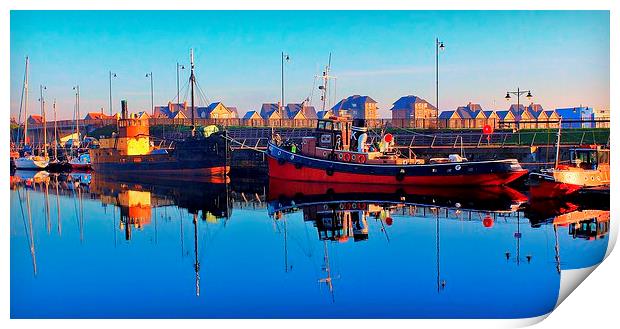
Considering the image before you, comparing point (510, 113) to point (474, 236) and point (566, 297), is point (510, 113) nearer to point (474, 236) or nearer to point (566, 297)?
point (474, 236)

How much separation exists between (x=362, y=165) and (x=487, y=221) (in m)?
9.38

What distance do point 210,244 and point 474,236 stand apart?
15.0ft

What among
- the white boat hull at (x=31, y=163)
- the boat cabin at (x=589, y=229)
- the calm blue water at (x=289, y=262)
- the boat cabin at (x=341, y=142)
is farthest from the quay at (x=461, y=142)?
the boat cabin at (x=589, y=229)

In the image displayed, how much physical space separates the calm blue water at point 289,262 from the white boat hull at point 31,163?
23978 millimetres

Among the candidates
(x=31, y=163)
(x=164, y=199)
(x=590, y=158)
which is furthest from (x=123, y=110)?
(x=590, y=158)

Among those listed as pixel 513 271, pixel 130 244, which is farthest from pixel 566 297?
pixel 130 244

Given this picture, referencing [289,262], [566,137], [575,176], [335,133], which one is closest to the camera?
[289,262]

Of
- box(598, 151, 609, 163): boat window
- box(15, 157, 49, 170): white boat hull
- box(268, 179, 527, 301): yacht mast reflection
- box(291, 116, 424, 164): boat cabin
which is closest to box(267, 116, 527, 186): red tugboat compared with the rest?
box(291, 116, 424, 164): boat cabin

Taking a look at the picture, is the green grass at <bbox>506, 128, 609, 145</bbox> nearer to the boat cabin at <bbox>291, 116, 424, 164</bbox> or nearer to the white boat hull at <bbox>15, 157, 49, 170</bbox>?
the boat cabin at <bbox>291, 116, 424, 164</bbox>

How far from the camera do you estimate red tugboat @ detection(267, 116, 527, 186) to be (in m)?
23.0

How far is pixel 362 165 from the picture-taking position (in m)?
24.7

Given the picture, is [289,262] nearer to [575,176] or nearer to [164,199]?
[575,176]

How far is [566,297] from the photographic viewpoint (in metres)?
10.0
